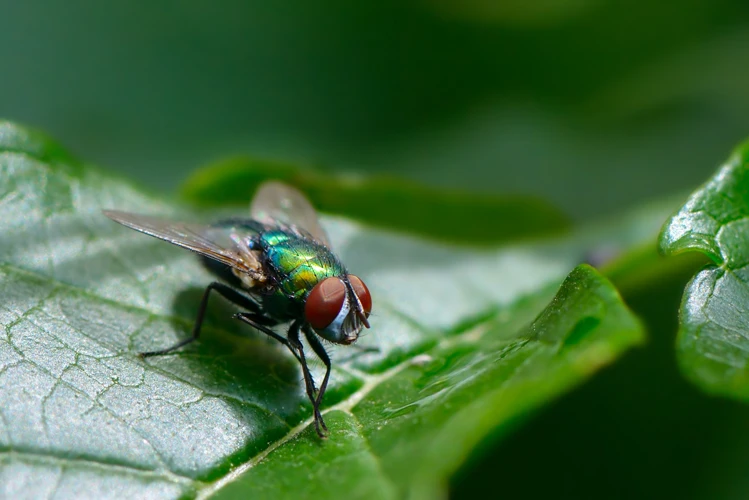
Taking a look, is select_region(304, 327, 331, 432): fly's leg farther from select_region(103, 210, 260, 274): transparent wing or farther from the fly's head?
select_region(103, 210, 260, 274): transparent wing

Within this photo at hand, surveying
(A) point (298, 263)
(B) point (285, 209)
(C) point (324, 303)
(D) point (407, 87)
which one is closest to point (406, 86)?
(D) point (407, 87)

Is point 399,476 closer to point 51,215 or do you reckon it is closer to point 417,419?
point 417,419

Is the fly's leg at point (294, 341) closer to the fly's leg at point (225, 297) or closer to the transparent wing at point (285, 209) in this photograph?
the fly's leg at point (225, 297)

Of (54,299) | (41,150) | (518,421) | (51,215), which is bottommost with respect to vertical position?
(518,421)

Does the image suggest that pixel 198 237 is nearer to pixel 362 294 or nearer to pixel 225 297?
pixel 225 297

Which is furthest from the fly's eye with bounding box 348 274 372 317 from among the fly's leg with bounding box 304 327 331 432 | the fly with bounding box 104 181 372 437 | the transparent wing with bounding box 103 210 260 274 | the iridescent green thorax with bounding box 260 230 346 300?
the transparent wing with bounding box 103 210 260 274

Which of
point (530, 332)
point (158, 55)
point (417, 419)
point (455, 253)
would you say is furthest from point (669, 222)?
point (158, 55)
